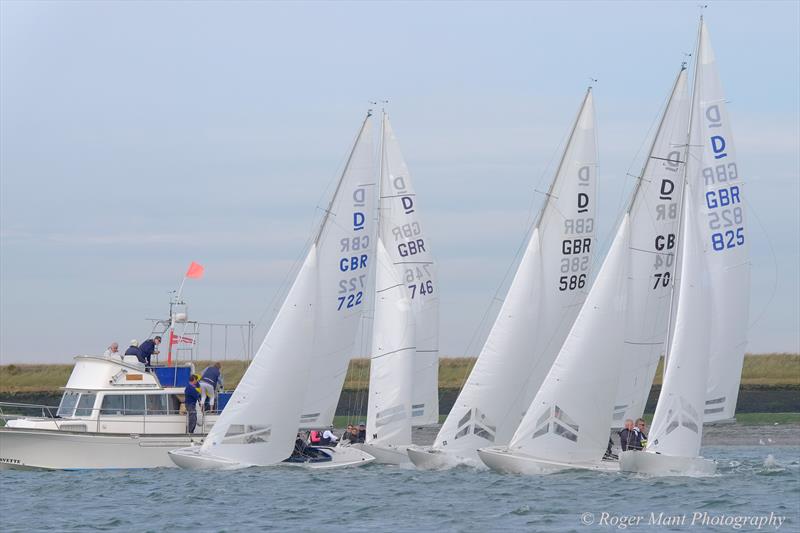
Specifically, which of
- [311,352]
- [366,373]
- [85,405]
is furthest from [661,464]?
[366,373]

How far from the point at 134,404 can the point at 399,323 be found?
23.5 feet

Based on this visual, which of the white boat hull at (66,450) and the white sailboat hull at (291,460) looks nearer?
the white sailboat hull at (291,460)

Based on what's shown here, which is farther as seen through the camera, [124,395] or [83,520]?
[124,395]

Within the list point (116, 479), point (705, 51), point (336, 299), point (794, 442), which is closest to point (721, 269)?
point (705, 51)

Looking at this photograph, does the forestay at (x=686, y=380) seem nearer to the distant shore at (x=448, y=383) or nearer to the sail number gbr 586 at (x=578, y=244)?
the sail number gbr 586 at (x=578, y=244)

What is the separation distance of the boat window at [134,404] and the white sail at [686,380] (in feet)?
43.9

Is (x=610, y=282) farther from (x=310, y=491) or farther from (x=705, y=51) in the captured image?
(x=310, y=491)

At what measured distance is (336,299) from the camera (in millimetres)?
36281

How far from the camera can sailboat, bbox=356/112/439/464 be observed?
3688cm

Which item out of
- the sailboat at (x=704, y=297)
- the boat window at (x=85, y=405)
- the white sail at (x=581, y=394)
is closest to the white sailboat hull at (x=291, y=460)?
the boat window at (x=85, y=405)

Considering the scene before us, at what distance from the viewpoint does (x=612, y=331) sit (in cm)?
3272

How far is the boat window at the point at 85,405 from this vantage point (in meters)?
36.6

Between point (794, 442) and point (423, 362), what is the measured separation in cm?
1642

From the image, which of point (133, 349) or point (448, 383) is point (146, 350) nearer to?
point (133, 349)
